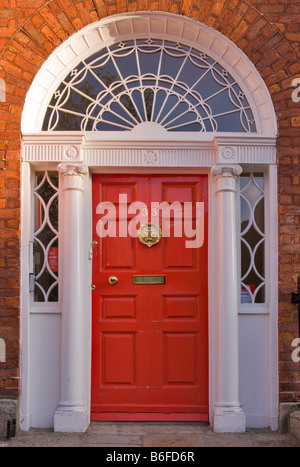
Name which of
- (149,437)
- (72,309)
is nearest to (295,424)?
(149,437)

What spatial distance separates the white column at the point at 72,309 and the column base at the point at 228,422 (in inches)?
43.9

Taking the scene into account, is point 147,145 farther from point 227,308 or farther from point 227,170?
point 227,308

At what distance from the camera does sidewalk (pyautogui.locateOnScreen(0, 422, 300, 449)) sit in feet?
16.1

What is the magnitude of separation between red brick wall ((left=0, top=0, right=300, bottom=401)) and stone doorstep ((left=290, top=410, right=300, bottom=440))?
0.47 m

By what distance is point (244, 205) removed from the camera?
557 cm

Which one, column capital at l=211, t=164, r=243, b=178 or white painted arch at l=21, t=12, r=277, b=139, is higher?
white painted arch at l=21, t=12, r=277, b=139

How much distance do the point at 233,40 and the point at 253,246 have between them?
6.01ft

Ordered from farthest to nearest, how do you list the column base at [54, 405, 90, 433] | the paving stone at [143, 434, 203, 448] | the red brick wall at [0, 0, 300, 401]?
the red brick wall at [0, 0, 300, 401] → the column base at [54, 405, 90, 433] → the paving stone at [143, 434, 203, 448]

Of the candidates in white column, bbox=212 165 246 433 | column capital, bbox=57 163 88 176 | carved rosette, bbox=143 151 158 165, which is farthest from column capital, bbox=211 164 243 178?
column capital, bbox=57 163 88 176

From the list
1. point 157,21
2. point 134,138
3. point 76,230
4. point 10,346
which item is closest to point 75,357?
point 10,346

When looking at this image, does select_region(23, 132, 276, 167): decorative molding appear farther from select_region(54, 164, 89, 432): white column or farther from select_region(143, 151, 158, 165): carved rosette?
select_region(54, 164, 89, 432): white column

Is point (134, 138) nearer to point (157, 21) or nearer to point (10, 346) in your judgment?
point (157, 21)

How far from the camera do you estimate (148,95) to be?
5.57m
